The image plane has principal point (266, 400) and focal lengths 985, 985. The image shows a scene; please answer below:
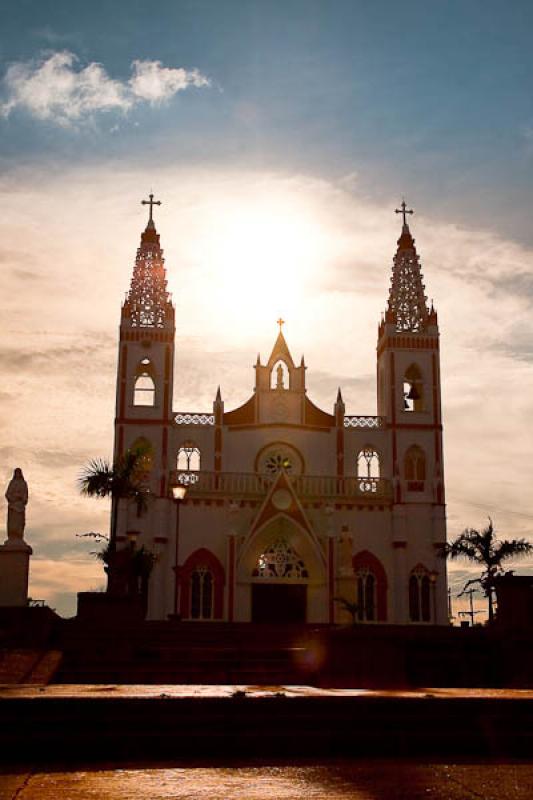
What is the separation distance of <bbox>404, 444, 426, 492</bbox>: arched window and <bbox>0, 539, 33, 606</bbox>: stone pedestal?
2653cm

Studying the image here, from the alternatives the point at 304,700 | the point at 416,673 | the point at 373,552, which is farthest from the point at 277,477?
the point at 304,700

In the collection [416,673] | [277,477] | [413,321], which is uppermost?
[413,321]

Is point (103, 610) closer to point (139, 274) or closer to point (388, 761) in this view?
point (388, 761)

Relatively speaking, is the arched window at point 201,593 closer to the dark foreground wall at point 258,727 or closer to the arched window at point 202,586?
the arched window at point 202,586

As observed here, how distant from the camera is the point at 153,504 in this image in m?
46.3

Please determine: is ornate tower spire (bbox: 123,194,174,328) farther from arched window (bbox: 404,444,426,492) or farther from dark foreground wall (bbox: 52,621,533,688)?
dark foreground wall (bbox: 52,621,533,688)

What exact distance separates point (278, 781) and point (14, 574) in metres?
20.5

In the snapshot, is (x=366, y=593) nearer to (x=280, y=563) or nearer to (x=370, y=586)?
(x=370, y=586)

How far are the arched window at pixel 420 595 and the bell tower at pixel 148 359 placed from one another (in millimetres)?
12642

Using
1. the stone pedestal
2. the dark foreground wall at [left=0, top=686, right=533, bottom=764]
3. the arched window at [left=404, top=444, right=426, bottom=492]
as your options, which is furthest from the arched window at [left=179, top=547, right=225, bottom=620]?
the dark foreground wall at [left=0, top=686, right=533, bottom=764]

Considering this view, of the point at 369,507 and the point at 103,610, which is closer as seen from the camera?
the point at 103,610

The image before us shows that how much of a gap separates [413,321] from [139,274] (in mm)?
14585

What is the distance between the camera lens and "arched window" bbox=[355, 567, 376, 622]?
151 feet

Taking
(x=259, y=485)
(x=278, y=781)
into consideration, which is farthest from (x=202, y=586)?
(x=278, y=781)
